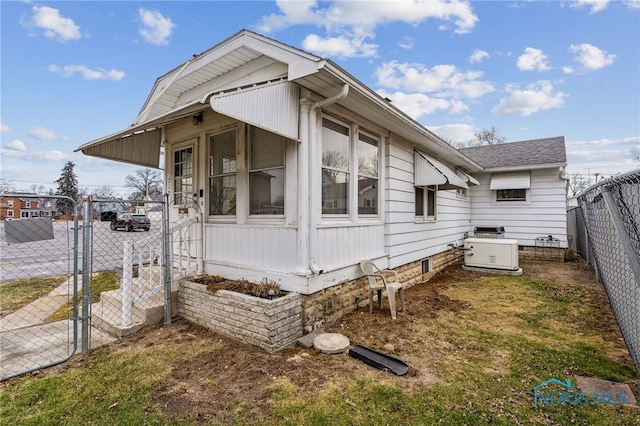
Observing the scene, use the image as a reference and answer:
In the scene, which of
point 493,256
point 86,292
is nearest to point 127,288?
point 86,292

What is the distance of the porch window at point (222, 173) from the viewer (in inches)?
181

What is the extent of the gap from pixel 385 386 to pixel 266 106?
3.08m

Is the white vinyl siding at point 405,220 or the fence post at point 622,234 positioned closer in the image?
the fence post at point 622,234

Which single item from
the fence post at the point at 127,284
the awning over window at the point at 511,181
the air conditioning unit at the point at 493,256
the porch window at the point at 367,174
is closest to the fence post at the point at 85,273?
the fence post at the point at 127,284

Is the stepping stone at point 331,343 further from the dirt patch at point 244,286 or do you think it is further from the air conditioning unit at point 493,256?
the air conditioning unit at point 493,256

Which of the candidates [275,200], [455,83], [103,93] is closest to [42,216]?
[275,200]

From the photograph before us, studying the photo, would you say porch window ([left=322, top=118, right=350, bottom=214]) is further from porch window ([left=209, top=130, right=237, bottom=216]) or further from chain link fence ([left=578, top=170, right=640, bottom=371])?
chain link fence ([left=578, top=170, right=640, bottom=371])

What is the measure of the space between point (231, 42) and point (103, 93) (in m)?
11.6

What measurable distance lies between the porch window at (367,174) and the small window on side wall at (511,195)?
292 inches

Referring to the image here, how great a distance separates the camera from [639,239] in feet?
7.89

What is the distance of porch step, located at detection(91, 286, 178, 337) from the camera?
13.0 ft

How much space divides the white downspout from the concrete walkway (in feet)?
9.07

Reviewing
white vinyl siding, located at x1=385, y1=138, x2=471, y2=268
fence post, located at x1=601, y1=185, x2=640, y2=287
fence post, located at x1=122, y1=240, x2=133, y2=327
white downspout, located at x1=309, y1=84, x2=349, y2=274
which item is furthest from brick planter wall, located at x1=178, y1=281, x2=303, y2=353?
fence post, located at x1=601, y1=185, x2=640, y2=287

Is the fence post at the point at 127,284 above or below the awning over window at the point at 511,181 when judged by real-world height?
Result: below
